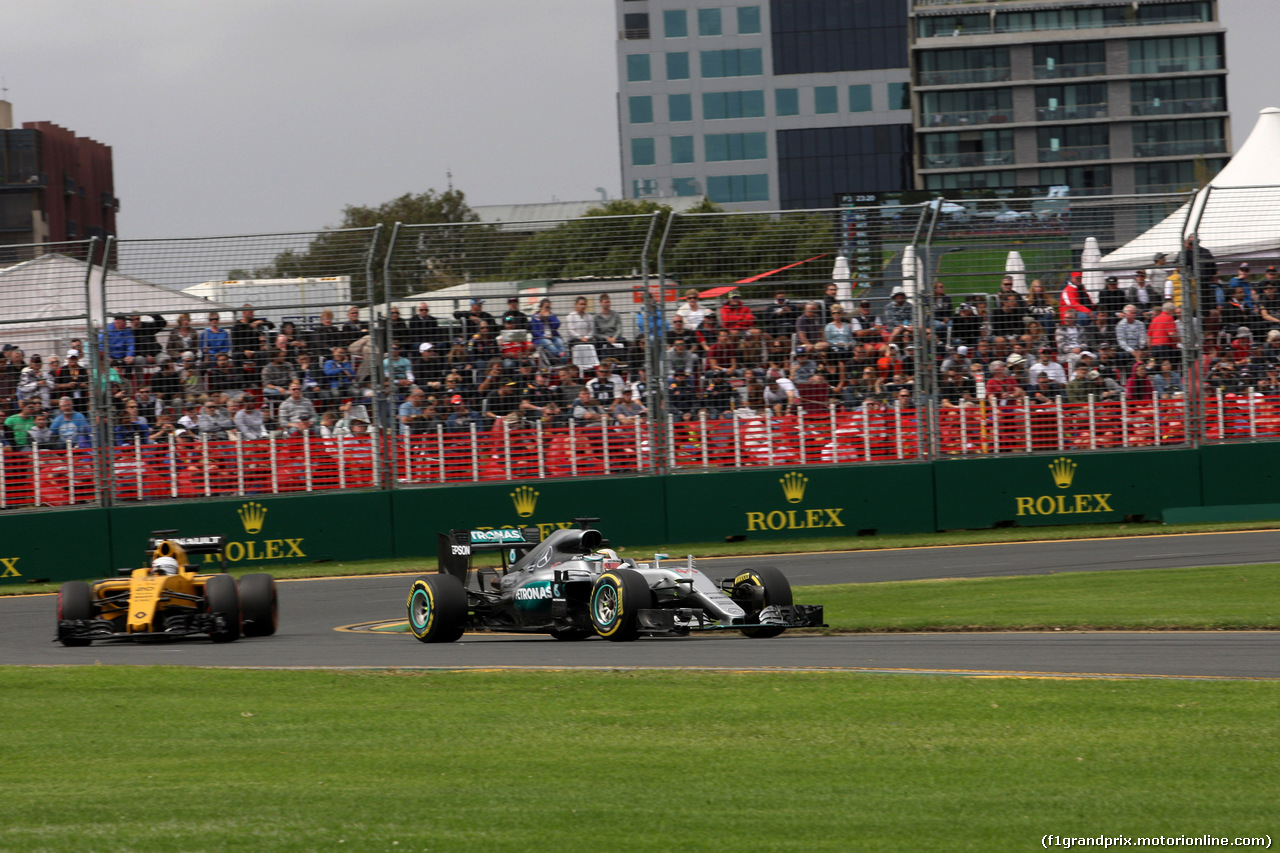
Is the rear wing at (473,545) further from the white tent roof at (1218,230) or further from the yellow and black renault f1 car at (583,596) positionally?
the white tent roof at (1218,230)

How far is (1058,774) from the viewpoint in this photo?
20.6 feet

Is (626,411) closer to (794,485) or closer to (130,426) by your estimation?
(794,485)

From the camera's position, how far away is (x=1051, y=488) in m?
Result: 20.8

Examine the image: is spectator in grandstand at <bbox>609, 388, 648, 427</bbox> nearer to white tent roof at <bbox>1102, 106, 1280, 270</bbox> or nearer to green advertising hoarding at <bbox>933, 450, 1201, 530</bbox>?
green advertising hoarding at <bbox>933, 450, 1201, 530</bbox>

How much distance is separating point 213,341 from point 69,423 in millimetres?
2132

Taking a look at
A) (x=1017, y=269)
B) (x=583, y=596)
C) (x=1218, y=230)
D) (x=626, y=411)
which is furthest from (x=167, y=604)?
(x=1218, y=230)

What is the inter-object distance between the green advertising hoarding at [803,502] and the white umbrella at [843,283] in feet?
7.54

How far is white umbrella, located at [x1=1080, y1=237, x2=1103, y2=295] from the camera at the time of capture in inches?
811

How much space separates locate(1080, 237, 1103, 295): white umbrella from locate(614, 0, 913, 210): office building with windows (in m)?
64.8

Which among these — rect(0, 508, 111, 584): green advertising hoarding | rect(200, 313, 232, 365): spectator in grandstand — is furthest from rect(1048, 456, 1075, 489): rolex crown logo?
rect(0, 508, 111, 584): green advertising hoarding

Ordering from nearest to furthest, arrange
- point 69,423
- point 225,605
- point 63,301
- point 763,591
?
point 763,591
point 225,605
point 69,423
point 63,301

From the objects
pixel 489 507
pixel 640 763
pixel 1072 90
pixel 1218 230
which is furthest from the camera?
pixel 1072 90

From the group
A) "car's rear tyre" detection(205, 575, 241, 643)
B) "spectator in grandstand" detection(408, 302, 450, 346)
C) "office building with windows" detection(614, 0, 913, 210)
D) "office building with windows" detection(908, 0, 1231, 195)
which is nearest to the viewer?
"car's rear tyre" detection(205, 575, 241, 643)

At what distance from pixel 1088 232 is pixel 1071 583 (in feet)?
24.5
